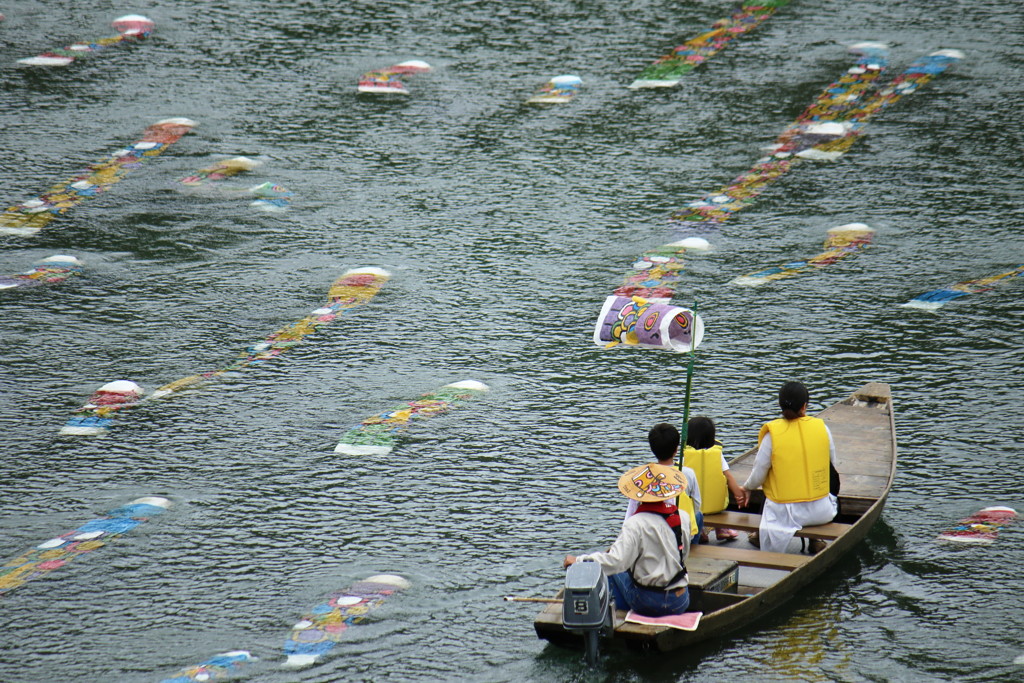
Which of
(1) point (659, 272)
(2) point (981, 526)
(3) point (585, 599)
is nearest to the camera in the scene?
(3) point (585, 599)

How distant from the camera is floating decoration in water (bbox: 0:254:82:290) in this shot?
11891 millimetres

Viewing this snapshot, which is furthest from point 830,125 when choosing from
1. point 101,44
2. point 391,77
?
point 101,44

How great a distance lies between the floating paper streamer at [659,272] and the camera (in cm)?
1148

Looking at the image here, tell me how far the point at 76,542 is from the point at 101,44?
10.7m

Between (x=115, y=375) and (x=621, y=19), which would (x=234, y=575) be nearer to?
(x=115, y=375)

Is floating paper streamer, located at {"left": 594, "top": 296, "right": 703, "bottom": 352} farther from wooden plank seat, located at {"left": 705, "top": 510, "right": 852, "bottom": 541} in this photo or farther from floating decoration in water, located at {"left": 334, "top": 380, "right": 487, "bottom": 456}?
floating decoration in water, located at {"left": 334, "top": 380, "right": 487, "bottom": 456}

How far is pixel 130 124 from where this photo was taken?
1518cm

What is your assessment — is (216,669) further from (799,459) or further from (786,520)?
(799,459)

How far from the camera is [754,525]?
7449 millimetres

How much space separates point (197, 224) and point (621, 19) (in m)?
7.17

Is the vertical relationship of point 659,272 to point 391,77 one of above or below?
below

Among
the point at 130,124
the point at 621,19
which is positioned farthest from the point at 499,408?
the point at 621,19

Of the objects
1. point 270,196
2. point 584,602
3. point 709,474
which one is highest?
point 270,196

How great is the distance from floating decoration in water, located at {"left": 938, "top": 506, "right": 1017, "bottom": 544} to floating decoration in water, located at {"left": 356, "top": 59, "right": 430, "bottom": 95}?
9.74 meters
